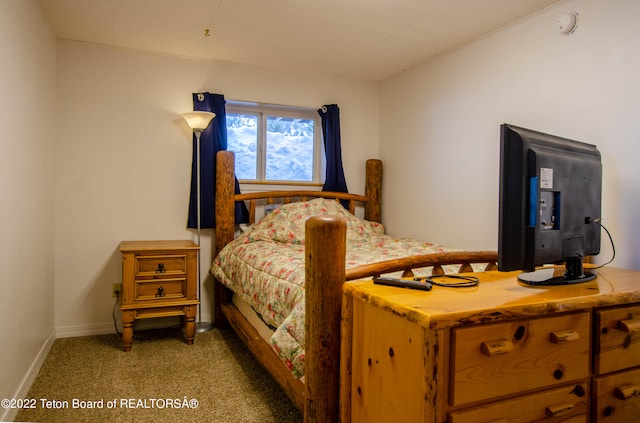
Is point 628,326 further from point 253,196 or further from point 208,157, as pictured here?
point 208,157

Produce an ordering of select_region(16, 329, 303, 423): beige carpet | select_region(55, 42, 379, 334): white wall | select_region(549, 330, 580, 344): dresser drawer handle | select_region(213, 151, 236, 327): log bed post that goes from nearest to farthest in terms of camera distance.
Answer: select_region(549, 330, 580, 344): dresser drawer handle → select_region(16, 329, 303, 423): beige carpet → select_region(55, 42, 379, 334): white wall → select_region(213, 151, 236, 327): log bed post

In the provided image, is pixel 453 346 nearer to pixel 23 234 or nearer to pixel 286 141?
pixel 23 234

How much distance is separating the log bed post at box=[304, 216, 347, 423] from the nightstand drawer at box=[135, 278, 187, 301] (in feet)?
5.84

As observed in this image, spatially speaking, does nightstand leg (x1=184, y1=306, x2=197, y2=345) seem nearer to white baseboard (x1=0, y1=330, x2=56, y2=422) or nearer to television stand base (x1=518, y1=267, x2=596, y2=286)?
white baseboard (x1=0, y1=330, x2=56, y2=422)

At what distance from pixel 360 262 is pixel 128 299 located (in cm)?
154

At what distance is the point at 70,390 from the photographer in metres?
2.19

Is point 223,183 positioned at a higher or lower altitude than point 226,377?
higher

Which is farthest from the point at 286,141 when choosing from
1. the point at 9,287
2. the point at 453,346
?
the point at 453,346

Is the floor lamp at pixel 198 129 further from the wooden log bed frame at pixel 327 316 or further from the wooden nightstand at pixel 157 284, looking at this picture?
the wooden log bed frame at pixel 327 316

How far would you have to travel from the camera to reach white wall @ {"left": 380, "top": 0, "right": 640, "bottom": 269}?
204cm

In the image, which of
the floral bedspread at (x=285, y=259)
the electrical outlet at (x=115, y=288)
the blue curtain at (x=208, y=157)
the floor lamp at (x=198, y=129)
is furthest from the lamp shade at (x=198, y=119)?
the electrical outlet at (x=115, y=288)

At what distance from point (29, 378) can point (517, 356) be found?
94.0 inches

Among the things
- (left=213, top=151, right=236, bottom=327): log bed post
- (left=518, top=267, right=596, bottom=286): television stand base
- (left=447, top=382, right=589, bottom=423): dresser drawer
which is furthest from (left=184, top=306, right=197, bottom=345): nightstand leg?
(left=447, top=382, right=589, bottom=423): dresser drawer

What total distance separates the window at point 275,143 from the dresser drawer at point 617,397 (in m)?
2.84
